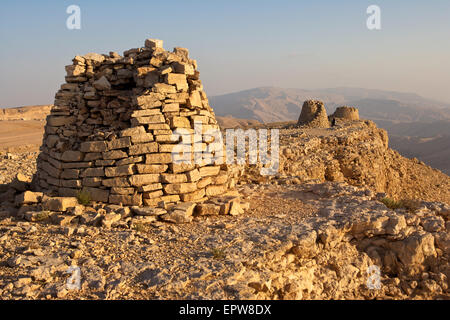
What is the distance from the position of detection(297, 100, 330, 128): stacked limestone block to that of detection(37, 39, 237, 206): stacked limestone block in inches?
599

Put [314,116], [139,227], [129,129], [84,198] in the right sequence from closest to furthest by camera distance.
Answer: [139,227], [84,198], [129,129], [314,116]

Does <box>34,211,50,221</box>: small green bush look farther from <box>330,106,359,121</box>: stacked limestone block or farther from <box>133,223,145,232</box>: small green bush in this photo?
<box>330,106,359,121</box>: stacked limestone block

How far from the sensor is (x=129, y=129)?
5816mm

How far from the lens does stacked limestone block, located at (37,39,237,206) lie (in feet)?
18.9

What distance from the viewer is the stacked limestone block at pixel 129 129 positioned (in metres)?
5.75

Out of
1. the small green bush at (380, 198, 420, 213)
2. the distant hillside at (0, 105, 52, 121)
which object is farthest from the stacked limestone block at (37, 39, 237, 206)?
the distant hillside at (0, 105, 52, 121)

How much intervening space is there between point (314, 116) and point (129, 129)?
1754cm

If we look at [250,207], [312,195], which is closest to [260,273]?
[250,207]

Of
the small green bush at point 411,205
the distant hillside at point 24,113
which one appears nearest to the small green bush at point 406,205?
the small green bush at point 411,205

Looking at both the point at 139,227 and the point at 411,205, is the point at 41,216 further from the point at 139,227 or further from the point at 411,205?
the point at 411,205

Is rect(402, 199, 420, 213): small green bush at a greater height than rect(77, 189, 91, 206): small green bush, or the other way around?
rect(77, 189, 91, 206): small green bush

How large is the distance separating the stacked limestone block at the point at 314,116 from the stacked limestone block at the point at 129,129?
15.2 m

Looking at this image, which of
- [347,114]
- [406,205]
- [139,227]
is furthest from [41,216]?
[347,114]
